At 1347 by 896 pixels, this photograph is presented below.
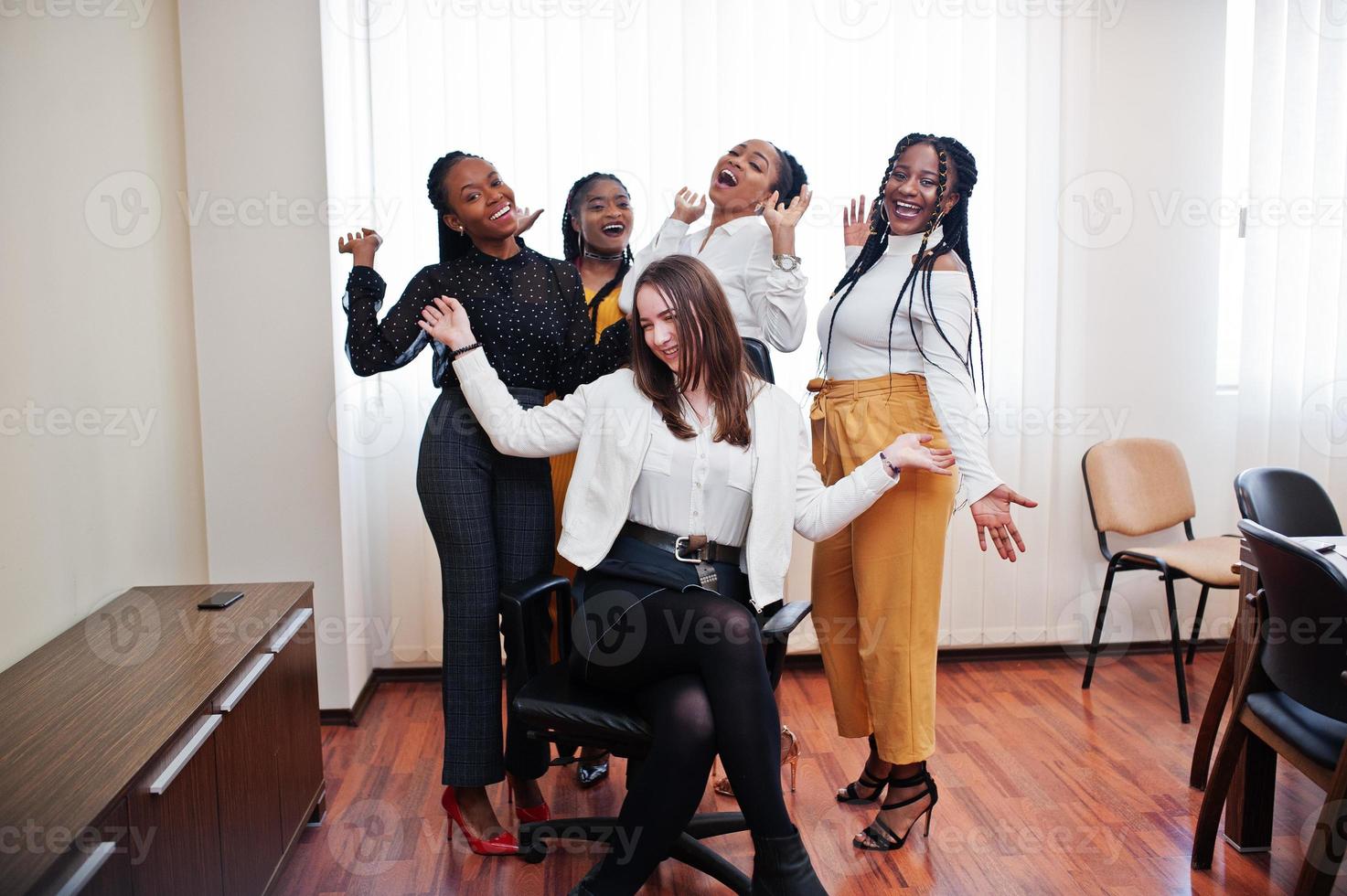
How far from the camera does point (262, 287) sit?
307cm

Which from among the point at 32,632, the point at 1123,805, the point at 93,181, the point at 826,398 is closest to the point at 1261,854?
the point at 1123,805

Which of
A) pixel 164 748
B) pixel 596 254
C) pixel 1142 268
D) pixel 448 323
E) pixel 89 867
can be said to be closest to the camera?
pixel 89 867

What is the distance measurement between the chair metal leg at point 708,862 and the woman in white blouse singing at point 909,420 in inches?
16.0

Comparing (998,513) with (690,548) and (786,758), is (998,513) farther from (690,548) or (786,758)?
(786,758)

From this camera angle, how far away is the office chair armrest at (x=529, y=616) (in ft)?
6.98

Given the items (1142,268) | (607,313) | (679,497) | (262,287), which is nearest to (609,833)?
(679,497)

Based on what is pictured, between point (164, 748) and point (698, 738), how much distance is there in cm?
93

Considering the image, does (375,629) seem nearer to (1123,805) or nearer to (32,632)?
(32,632)

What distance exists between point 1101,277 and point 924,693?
211 centimetres

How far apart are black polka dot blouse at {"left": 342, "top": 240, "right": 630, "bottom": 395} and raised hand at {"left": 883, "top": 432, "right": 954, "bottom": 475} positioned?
83cm

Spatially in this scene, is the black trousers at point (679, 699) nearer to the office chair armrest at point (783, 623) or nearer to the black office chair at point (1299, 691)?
the office chair armrest at point (783, 623)

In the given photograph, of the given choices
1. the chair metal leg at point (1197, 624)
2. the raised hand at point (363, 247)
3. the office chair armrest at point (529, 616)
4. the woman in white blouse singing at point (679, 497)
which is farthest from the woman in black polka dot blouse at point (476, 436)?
the chair metal leg at point (1197, 624)

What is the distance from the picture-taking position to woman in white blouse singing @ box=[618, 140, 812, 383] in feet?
8.04

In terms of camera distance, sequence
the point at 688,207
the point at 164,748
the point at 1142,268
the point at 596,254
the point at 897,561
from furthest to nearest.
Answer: the point at 1142,268 → the point at 596,254 → the point at 688,207 → the point at 897,561 → the point at 164,748
